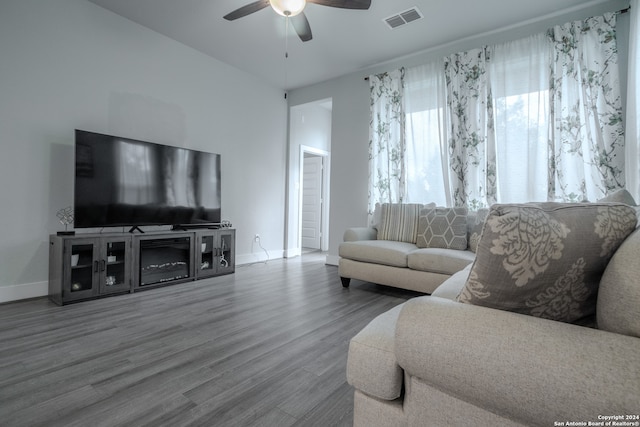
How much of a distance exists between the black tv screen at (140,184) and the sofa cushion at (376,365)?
3.02 meters

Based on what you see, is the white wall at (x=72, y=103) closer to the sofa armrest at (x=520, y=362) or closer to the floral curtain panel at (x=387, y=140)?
the floral curtain panel at (x=387, y=140)

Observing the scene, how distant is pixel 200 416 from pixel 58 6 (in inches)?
152

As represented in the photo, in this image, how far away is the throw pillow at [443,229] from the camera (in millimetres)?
3027

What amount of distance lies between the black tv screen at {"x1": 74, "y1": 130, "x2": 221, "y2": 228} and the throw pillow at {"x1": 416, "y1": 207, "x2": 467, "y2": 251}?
2613 mm

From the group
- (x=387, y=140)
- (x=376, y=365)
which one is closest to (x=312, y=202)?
(x=387, y=140)

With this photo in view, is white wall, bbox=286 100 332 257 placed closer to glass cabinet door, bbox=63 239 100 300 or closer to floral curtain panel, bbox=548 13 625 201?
glass cabinet door, bbox=63 239 100 300

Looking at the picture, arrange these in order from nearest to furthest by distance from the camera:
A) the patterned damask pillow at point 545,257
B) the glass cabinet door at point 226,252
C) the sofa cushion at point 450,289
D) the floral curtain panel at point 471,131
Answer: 1. the patterned damask pillow at point 545,257
2. the sofa cushion at point 450,289
3. the floral curtain panel at point 471,131
4. the glass cabinet door at point 226,252

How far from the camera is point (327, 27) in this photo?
3422 mm

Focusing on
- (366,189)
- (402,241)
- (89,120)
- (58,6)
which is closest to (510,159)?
(402,241)

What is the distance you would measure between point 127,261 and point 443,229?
3.25 metres

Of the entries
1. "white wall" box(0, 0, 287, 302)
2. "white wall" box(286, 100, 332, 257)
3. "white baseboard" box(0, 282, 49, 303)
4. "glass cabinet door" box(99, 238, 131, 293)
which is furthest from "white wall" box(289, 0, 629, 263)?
"white baseboard" box(0, 282, 49, 303)

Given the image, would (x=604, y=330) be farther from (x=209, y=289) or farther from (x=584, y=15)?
(x=584, y=15)

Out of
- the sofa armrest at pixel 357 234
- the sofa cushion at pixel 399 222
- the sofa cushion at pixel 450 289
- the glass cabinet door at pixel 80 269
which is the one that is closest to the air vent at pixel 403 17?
the sofa cushion at pixel 399 222

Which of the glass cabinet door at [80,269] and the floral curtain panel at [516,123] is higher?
the floral curtain panel at [516,123]
